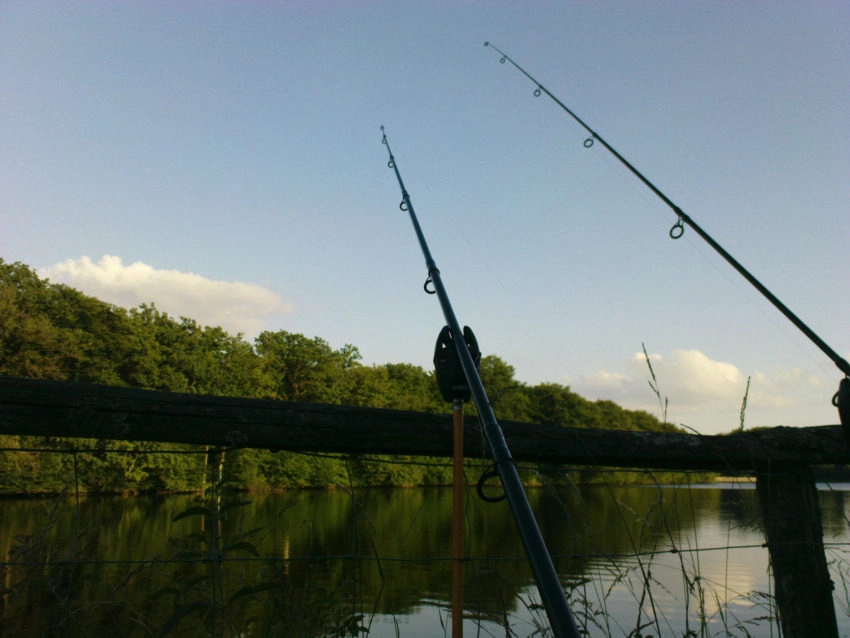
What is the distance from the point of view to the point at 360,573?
2018mm

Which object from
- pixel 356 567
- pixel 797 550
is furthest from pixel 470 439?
pixel 356 567

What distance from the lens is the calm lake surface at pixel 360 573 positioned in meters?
2.05

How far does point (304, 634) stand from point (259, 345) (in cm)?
4436

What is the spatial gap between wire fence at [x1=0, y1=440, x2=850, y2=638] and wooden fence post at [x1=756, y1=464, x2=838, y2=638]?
8 cm

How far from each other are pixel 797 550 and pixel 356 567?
207 centimetres

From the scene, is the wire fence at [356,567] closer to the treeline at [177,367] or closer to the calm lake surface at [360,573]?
the calm lake surface at [360,573]

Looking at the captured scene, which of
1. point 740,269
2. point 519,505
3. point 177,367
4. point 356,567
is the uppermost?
point 177,367

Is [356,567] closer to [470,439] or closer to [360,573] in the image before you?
[360,573]

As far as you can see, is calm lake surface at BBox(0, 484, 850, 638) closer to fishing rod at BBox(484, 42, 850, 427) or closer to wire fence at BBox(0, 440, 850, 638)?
wire fence at BBox(0, 440, 850, 638)

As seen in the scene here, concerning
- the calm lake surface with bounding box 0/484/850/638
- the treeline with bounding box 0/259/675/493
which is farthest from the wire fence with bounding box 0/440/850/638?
the treeline with bounding box 0/259/675/493

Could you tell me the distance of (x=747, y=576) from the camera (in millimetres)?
12062

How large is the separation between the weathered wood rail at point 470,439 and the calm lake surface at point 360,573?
5.3 inches

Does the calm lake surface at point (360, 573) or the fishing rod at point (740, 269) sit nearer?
the calm lake surface at point (360, 573)

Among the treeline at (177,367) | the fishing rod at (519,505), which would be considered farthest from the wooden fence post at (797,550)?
the treeline at (177,367)
